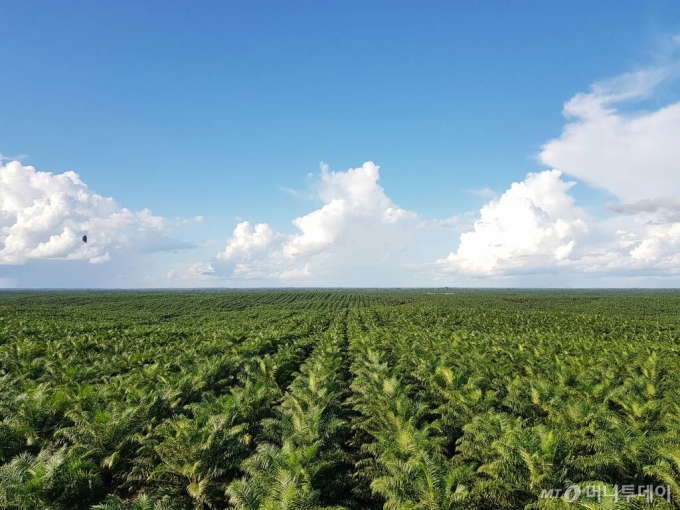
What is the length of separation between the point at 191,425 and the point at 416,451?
558cm

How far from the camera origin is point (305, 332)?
119 feet

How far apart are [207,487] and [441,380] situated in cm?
949

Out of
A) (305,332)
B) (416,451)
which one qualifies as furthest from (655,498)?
(305,332)

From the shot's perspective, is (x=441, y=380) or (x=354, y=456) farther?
(x=441, y=380)

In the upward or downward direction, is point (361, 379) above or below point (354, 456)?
above

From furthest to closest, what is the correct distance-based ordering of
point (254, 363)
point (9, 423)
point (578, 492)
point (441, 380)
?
1. point (254, 363)
2. point (441, 380)
3. point (9, 423)
4. point (578, 492)

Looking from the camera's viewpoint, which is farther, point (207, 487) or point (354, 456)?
point (354, 456)

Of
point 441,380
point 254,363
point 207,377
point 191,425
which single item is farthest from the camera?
point 254,363

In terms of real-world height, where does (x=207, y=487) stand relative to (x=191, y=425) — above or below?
below

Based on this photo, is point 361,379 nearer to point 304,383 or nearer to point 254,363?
point 304,383

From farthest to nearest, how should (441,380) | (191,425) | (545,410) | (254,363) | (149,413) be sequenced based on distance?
(254,363) < (441,380) < (545,410) < (149,413) < (191,425)

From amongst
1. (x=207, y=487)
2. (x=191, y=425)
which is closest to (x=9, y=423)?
(x=191, y=425)

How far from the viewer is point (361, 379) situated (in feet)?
52.5

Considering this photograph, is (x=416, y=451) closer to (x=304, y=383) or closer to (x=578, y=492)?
(x=578, y=492)
